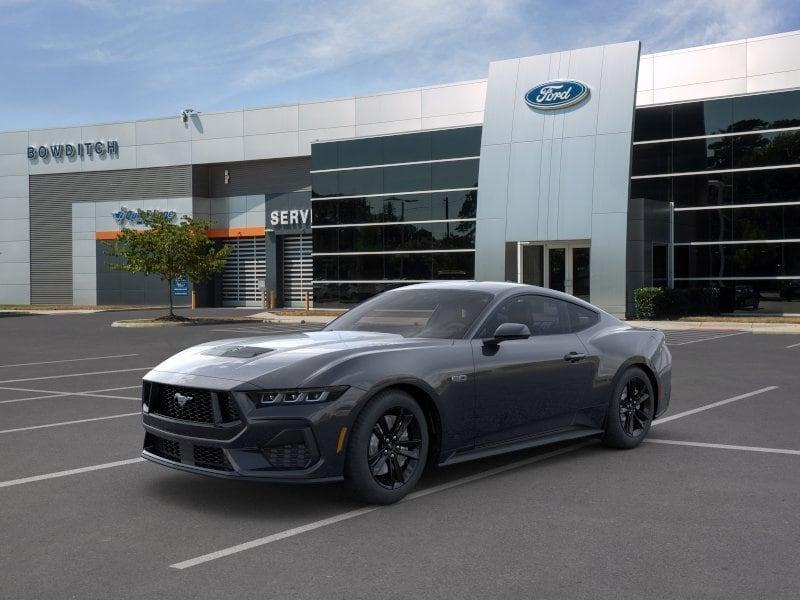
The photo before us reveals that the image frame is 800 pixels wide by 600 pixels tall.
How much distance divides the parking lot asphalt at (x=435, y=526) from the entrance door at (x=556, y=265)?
71.6 feet

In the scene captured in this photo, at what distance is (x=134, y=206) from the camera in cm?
4525

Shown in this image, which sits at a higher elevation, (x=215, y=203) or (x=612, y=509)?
(x=215, y=203)

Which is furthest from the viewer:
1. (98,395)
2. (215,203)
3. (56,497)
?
(215,203)

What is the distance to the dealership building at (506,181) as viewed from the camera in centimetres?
2875

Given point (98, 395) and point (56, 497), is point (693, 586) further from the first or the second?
point (98, 395)

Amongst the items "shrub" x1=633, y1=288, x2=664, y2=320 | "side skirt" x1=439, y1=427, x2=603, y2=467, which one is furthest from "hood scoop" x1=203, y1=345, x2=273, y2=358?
"shrub" x1=633, y1=288, x2=664, y2=320

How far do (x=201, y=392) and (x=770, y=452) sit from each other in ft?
15.4

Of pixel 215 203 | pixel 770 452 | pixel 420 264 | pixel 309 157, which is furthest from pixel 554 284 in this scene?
pixel 770 452

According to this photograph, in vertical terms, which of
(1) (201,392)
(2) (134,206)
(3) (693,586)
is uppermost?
(2) (134,206)

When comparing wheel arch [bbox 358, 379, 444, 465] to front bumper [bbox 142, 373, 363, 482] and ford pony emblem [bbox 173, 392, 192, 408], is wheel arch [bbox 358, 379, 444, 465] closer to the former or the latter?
front bumper [bbox 142, 373, 363, 482]

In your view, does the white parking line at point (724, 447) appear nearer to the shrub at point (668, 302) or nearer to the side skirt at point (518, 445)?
the side skirt at point (518, 445)

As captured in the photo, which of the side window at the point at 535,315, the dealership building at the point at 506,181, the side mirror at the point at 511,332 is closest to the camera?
the side mirror at the point at 511,332

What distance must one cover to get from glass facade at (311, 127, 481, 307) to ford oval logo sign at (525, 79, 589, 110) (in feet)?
11.0

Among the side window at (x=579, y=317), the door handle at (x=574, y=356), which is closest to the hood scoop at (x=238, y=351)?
the door handle at (x=574, y=356)
